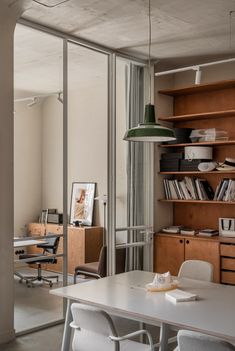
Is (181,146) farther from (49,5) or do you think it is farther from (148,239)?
(49,5)

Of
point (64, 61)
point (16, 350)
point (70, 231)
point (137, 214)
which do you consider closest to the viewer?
point (16, 350)

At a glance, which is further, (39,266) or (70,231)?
(70,231)

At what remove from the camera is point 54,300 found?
557cm

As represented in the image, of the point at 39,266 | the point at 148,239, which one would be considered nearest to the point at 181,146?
the point at 148,239

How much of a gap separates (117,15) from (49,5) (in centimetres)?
67

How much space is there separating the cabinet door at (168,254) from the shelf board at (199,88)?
6.33ft

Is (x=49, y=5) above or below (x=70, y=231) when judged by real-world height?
above

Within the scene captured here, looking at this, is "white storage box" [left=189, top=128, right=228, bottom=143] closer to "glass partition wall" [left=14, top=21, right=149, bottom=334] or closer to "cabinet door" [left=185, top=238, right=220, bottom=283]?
"glass partition wall" [left=14, top=21, right=149, bottom=334]

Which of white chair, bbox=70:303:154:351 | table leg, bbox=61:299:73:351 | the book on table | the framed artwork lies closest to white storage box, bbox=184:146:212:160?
the framed artwork

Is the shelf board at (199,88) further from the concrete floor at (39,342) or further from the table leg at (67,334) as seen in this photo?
the table leg at (67,334)

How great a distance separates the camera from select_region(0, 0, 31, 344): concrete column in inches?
164

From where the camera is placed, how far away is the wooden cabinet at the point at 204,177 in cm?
534

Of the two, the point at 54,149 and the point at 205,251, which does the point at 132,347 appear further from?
the point at 54,149

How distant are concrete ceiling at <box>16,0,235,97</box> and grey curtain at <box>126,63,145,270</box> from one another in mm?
335
